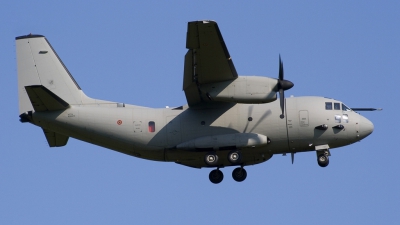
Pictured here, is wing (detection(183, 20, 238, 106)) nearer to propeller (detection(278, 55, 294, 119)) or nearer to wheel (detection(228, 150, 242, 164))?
propeller (detection(278, 55, 294, 119))

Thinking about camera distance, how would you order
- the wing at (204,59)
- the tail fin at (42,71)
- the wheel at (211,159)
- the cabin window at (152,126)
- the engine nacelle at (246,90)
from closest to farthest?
1. the wing at (204,59)
2. the engine nacelle at (246,90)
3. the wheel at (211,159)
4. the cabin window at (152,126)
5. the tail fin at (42,71)

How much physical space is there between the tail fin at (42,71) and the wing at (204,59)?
546 centimetres

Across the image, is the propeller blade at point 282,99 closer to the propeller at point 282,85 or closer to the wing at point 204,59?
the propeller at point 282,85

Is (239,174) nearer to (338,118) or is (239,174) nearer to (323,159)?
(323,159)

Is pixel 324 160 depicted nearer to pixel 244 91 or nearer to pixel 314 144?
pixel 314 144

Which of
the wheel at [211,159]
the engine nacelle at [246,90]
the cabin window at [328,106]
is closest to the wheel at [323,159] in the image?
the cabin window at [328,106]

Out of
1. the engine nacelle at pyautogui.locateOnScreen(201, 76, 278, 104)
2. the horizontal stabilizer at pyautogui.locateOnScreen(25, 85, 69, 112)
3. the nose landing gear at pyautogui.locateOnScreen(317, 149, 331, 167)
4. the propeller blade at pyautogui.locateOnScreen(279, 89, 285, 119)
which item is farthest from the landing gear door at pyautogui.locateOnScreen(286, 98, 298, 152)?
the horizontal stabilizer at pyautogui.locateOnScreen(25, 85, 69, 112)

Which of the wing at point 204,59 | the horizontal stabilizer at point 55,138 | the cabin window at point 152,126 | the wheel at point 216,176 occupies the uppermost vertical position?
the wing at point 204,59

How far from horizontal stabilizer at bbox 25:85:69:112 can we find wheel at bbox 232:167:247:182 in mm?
7413

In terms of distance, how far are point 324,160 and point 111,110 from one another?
347 inches

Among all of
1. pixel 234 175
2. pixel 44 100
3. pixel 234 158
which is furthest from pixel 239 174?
pixel 44 100

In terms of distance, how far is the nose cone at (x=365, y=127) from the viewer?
1154 inches

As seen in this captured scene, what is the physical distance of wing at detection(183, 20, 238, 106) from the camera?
25.6 meters

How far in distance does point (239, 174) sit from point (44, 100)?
8.50 meters
